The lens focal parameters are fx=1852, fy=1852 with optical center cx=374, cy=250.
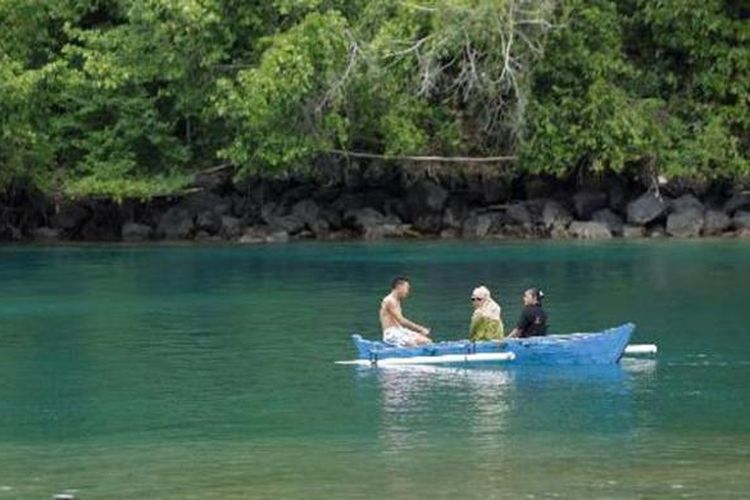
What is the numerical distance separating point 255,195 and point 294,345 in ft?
89.2

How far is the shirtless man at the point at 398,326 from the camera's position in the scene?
2777 cm

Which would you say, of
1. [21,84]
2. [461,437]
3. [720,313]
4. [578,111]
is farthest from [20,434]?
A: [578,111]

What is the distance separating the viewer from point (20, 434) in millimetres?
22547

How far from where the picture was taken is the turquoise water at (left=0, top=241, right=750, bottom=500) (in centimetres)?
1947

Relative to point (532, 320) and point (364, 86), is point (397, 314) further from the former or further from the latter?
point (364, 86)

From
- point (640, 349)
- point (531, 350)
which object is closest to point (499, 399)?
point (531, 350)

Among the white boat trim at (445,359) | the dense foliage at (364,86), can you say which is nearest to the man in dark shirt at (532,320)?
the white boat trim at (445,359)

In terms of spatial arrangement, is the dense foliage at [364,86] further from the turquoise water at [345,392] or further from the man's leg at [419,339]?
the man's leg at [419,339]

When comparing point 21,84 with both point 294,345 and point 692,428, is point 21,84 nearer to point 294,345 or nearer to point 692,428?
point 294,345

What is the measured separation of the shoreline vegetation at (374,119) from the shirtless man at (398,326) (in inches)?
885

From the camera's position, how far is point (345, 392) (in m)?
25.6

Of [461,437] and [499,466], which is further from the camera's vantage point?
[461,437]

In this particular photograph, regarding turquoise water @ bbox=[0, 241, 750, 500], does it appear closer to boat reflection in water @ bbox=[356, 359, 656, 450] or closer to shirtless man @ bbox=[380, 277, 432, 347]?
boat reflection in water @ bbox=[356, 359, 656, 450]

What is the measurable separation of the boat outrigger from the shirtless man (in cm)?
28
